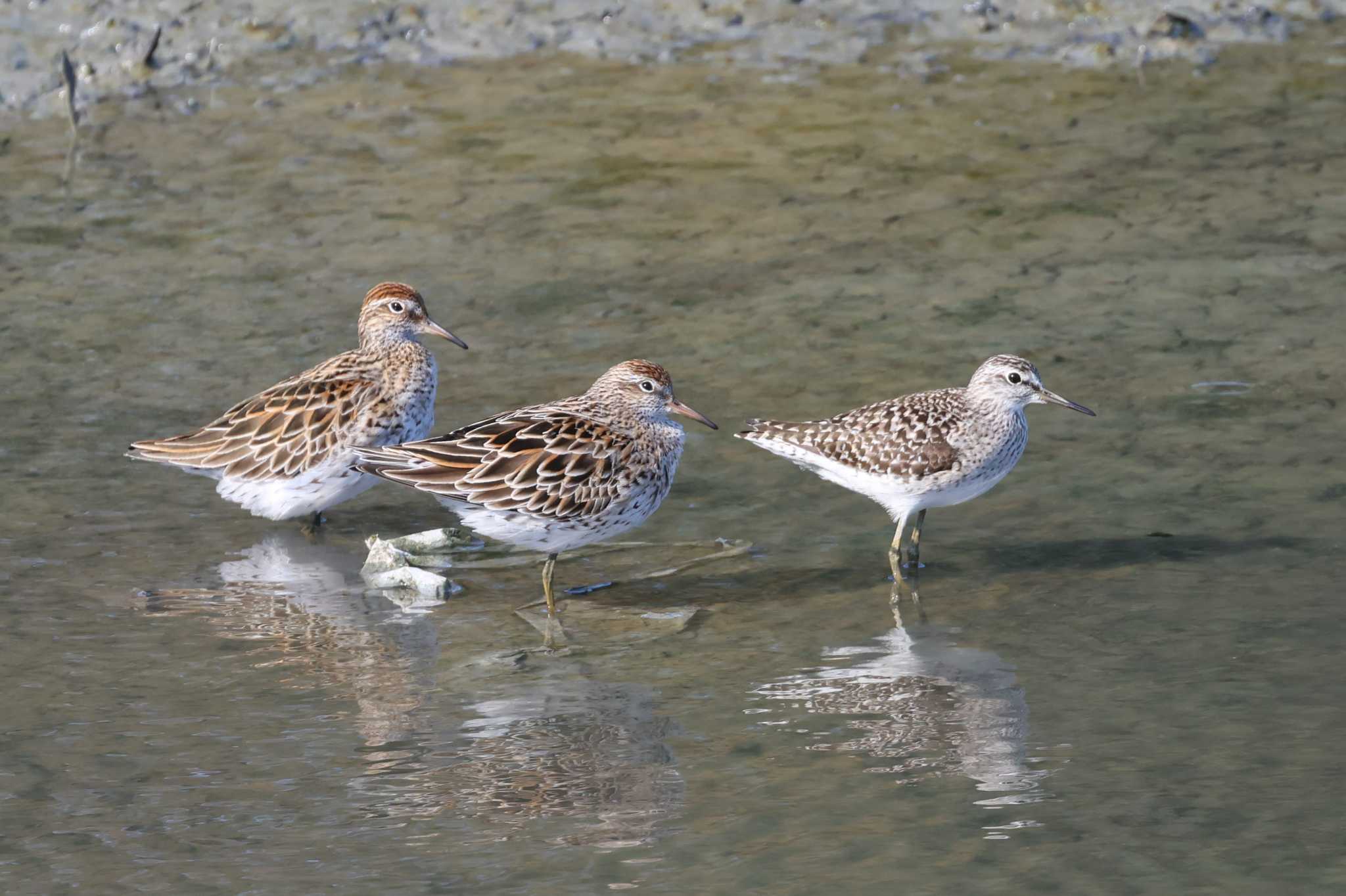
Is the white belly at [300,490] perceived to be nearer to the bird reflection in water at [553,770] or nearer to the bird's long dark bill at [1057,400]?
the bird reflection in water at [553,770]

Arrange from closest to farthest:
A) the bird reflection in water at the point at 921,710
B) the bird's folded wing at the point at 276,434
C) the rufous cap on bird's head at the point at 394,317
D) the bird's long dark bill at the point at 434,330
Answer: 1. the bird reflection in water at the point at 921,710
2. the bird's folded wing at the point at 276,434
3. the rufous cap on bird's head at the point at 394,317
4. the bird's long dark bill at the point at 434,330

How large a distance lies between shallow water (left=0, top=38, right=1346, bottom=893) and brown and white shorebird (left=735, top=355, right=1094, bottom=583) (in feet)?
1.19

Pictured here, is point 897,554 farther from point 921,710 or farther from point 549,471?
point 549,471

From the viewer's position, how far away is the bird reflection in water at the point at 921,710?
310 inches

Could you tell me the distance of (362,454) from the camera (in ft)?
33.2

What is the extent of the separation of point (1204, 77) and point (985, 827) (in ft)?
38.9

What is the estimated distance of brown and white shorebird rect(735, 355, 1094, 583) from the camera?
10047 mm

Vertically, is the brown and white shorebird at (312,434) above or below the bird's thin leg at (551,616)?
above

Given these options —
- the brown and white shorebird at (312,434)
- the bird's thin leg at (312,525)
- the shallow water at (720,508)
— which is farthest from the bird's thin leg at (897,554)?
the bird's thin leg at (312,525)

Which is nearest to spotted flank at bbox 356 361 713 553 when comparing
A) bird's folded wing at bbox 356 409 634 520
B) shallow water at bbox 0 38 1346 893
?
bird's folded wing at bbox 356 409 634 520

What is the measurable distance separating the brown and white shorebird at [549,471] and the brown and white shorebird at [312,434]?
0.58m

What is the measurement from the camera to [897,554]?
32.9 feet

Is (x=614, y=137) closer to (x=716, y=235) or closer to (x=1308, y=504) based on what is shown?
(x=716, y=235)

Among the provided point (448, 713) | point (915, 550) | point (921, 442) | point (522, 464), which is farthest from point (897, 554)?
point (448, 713)
